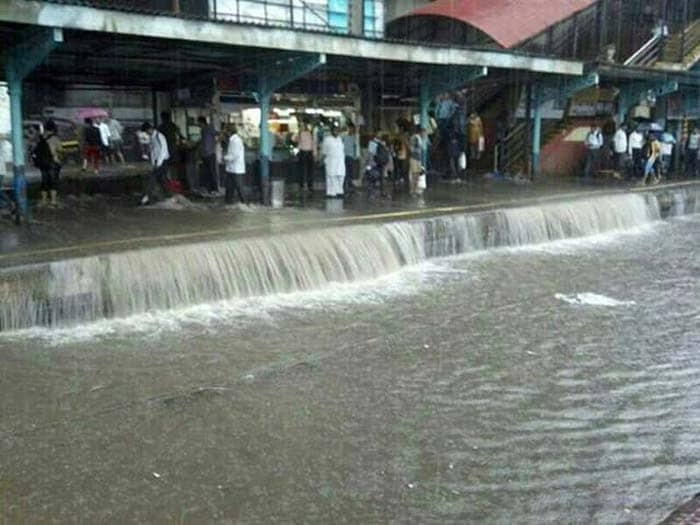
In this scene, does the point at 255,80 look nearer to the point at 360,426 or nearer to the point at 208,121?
the point at 208,121

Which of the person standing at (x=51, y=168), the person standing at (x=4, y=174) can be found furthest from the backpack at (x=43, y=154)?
the person standing at (x=4, y=174)

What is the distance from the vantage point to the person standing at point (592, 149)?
24047 mm

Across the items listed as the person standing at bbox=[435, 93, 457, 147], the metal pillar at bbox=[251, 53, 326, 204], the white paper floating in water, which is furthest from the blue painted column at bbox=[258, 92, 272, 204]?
the white paper floating in water

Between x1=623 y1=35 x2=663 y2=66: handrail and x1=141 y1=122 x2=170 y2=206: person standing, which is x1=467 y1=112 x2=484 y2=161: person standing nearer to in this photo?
x1=623 y1=35 x2=663 y2=66: handrail

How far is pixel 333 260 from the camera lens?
37.5ft

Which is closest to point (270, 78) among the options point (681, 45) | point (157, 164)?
point (157, 164)

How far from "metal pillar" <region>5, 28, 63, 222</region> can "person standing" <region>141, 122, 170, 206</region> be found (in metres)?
2.90

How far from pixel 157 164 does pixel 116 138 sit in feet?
25.2

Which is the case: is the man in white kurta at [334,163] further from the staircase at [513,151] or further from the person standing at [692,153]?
the person standing at [692,153]

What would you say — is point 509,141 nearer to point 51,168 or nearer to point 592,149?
point 592,149

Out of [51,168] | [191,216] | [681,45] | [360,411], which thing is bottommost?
[360,411]

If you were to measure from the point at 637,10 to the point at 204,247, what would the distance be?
67.7 feet

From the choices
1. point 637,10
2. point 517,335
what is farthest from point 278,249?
point 637,10

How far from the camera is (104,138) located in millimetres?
20922
